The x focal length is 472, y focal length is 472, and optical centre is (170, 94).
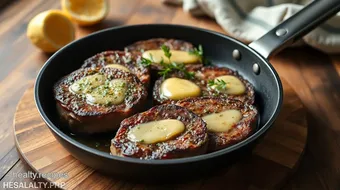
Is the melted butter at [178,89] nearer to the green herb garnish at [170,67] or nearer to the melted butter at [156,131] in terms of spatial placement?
the green herb garnish at [170,67]

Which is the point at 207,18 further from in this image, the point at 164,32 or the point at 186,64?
the point at 186,64

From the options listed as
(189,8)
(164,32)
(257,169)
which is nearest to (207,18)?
(189,8)

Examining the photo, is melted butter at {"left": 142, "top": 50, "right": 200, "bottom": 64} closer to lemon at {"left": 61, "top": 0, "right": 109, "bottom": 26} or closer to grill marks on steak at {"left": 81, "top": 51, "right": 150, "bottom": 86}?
grill marks on steak at {"left": 81, "top": 51, "right": 150, "bottom": 86}

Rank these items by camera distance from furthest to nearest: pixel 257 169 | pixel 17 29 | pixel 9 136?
pixel 17 29 → pixel 9 136 → pixel 257 169

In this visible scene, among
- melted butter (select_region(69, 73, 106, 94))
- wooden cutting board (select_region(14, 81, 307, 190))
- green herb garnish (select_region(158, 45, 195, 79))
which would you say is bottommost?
wooden cutting board (select_region(14, 81, 307, 190))

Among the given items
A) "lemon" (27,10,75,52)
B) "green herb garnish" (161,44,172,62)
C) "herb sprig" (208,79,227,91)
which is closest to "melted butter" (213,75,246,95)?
"herb sprig" (208,79,227,91)

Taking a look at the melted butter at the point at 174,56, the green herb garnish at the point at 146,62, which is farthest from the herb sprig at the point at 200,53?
the green herb garnish at the point at 146,62

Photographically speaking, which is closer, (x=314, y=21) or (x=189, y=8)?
(x=314, y=21)
